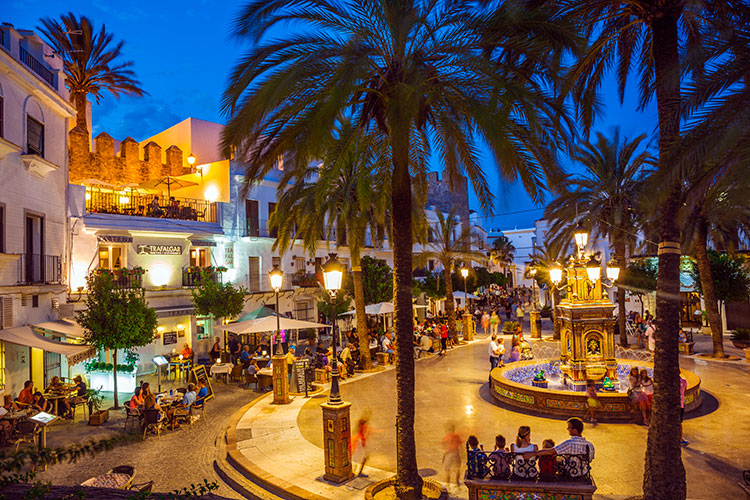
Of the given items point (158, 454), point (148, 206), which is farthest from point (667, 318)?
point (148, 206)

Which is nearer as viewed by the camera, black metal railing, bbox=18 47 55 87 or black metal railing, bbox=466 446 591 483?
black metal railing, bbox=466 446 591 483

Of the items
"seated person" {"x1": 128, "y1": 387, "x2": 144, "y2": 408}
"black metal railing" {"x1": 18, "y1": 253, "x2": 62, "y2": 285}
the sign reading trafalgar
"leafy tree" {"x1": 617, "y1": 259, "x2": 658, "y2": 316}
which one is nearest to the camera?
"seated person" {"x1": 128, "y1": 387, "x2": 144, "y2": 408}

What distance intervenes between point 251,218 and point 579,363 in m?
19.9

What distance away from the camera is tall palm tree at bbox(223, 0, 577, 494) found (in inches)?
286

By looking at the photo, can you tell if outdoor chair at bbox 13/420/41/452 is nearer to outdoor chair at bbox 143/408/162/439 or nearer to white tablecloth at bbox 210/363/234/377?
outdoor chair at bbox 143/408/162/439

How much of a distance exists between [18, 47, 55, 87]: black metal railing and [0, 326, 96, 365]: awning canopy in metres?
8.27

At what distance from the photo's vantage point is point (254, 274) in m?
29.1

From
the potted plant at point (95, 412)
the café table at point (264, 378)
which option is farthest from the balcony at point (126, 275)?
the café table at point (264, 378)

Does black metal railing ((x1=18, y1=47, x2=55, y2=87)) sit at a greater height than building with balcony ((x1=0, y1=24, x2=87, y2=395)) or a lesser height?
greater

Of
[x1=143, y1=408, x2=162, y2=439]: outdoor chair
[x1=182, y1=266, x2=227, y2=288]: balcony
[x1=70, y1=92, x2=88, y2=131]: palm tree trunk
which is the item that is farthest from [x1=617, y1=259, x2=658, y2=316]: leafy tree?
[x1=70, y1=92, x2=88, y2=131]: palm tree trunk

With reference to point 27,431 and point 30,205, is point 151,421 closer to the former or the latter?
point 27,431

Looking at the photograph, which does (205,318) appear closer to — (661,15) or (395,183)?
(395,183)

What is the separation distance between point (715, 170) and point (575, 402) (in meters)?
7.77

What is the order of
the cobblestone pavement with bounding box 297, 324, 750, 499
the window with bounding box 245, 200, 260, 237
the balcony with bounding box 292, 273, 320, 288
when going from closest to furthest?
the cobblestone pavement with bounding box 297, 324, 750, 499, the window with bounding box 245, 200, 260, 237, the balcony with bounding box 292, 273, 320, 288
